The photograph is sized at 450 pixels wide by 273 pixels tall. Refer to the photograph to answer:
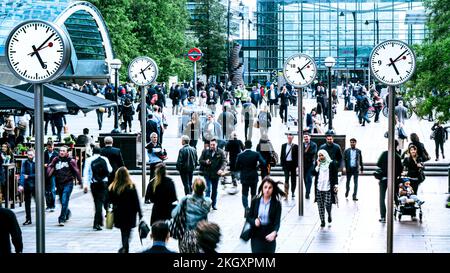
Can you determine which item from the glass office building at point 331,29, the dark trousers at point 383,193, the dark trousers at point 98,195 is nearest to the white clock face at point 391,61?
the dark trousers at point 383,193

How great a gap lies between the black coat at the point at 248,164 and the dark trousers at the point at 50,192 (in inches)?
147

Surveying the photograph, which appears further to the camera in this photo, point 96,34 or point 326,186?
point 96,34

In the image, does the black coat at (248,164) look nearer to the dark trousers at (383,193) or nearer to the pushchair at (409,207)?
the dark trousers at (383,193)

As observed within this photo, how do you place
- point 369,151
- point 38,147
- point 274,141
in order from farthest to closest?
point 274,141 → point 369,151 → point 38,147

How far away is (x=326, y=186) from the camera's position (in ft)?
56.0

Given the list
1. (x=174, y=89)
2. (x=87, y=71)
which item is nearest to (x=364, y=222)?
(x=174, y=89)

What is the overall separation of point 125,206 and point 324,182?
5179mm

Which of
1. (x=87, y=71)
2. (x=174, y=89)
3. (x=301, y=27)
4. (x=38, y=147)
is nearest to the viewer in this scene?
(x=38, y=147)

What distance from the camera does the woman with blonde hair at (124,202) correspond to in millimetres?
12781

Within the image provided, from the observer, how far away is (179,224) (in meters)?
10.7

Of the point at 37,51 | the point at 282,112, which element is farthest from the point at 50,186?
the point at 282,112
